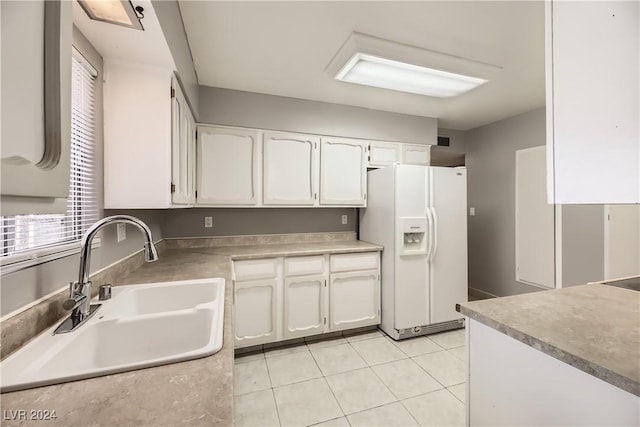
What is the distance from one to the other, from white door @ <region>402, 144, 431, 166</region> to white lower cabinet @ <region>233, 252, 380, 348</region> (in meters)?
1.23

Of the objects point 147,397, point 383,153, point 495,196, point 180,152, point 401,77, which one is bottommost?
point 147,397

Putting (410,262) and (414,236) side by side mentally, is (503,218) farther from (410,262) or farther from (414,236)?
(410,262)

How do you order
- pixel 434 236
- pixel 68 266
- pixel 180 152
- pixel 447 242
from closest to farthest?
1. pixel 68 266
2. pixel 180 152
3. pixel 434 236
4. pixel 447 242

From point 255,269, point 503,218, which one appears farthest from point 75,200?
point 503,218

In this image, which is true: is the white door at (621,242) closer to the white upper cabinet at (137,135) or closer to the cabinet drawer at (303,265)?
the cabinet drawer at (303,265)

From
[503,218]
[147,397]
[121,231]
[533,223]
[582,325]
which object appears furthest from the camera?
[503,218]

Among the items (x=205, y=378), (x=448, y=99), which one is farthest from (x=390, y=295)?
(x=205, y=378)

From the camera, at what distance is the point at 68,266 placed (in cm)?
106

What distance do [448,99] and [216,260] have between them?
2.74 m

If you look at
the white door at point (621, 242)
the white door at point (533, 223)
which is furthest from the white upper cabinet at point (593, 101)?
the white door at point (533, 223)

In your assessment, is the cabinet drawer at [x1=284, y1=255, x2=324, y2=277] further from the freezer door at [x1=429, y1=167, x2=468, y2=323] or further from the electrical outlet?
the electrical outlet

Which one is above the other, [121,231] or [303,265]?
[121,231]

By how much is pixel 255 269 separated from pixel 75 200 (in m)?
1.45

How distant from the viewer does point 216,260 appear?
2086mm
